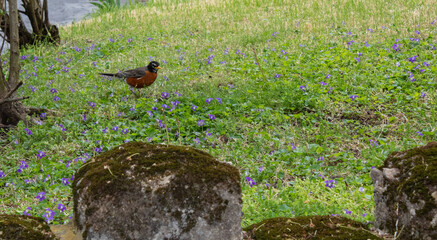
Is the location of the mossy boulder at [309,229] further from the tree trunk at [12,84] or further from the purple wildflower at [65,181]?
the tree trunk at [12,84]

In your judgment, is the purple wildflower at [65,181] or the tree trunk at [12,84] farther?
the tree trunk at [12,84]

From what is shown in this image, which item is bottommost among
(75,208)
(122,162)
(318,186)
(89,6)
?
(89,6)

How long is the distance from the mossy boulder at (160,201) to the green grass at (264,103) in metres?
1.55

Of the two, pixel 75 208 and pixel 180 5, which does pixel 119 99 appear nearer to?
pixel 75 208

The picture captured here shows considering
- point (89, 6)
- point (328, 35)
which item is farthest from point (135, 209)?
point (89, 6)

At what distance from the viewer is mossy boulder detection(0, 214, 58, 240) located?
8.80 feet

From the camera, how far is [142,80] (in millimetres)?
7793

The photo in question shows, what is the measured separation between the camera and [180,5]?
15.6m

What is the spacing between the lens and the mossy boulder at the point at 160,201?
100 inches

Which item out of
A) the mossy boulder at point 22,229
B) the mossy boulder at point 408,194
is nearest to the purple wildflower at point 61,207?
the mossy boulder at point 22,229

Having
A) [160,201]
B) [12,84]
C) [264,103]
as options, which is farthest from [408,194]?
[12,84]

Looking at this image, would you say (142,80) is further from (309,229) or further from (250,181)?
(309,229)

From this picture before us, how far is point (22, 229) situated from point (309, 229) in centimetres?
169

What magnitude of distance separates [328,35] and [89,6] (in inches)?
428
